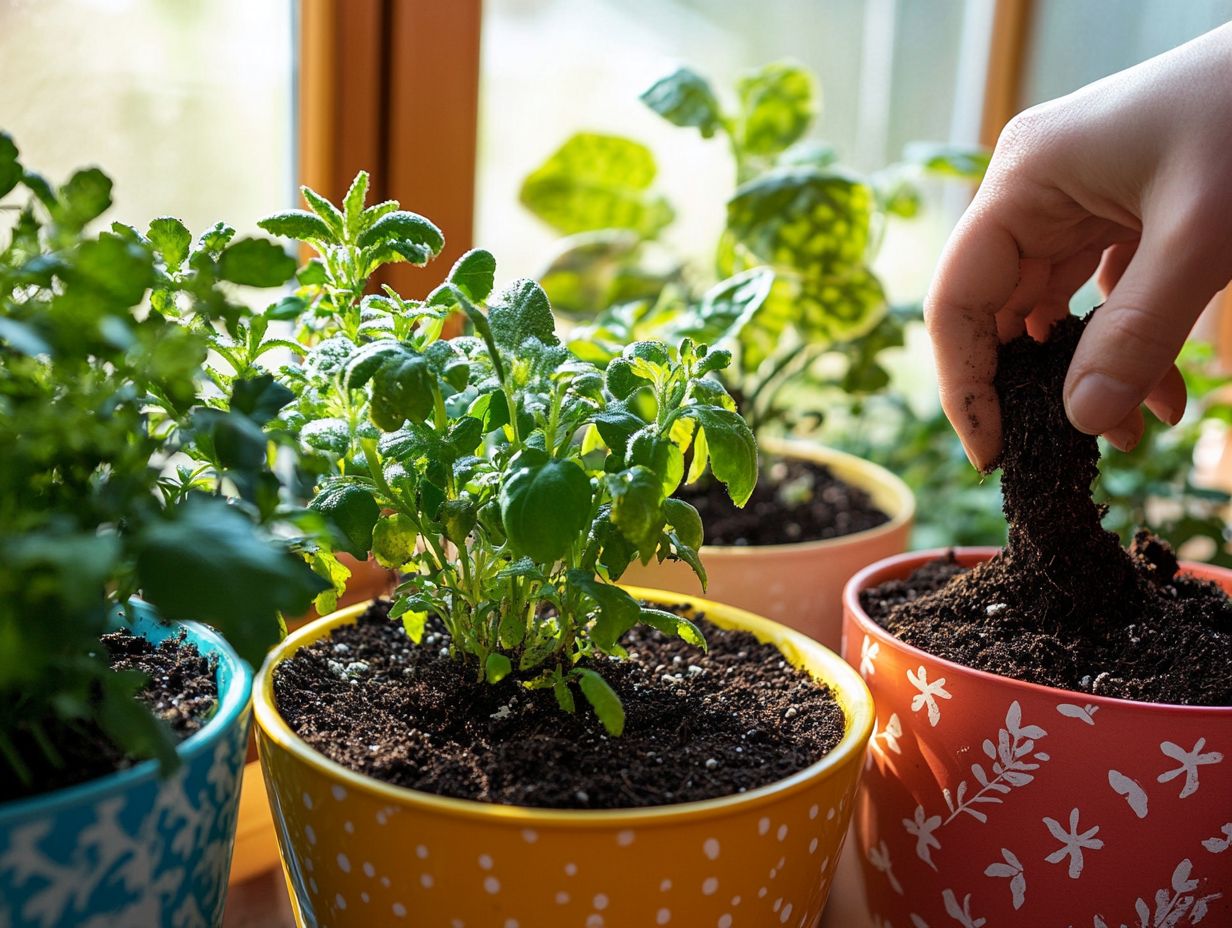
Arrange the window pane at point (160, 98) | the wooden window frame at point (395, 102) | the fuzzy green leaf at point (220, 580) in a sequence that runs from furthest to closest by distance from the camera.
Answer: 1. the wooden window frame at point (395, 102)
2. the window pane at point (160, 98)
3. the fuzzy green leaf at point (220, 580)

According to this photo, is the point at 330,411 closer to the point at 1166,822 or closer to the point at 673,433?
the point at 673,433

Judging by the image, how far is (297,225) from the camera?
0.62 metres

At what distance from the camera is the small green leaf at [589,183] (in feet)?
4.16

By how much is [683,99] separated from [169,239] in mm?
685

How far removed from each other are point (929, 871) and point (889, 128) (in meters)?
1.46

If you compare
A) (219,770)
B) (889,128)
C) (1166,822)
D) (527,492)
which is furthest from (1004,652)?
(889,128)

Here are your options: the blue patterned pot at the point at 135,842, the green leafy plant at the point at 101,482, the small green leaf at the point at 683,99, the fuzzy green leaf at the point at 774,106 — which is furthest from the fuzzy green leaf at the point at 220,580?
the fuzzy green leaf at the point at 774,106

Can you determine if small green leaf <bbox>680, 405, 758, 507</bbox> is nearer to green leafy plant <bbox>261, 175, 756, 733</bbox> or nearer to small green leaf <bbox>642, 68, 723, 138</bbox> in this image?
green leafy plant <bbox>261, 175, 756, 733</bbox>

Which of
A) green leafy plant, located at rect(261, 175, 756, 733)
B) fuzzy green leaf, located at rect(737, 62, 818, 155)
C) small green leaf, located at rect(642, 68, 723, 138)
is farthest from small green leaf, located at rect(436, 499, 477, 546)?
fuzzy green leaf, located at rect(737, 62, 818, 155)

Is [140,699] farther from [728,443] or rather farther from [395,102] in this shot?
[395,102]

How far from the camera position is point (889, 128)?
6.19ft

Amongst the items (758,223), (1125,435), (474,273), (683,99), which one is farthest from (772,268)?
(474,273)

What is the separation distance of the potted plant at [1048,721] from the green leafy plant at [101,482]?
40 cm

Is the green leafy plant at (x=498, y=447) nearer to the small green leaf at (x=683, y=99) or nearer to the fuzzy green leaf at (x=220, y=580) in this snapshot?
the fuzzy green leaf at (x=220, y=580)
